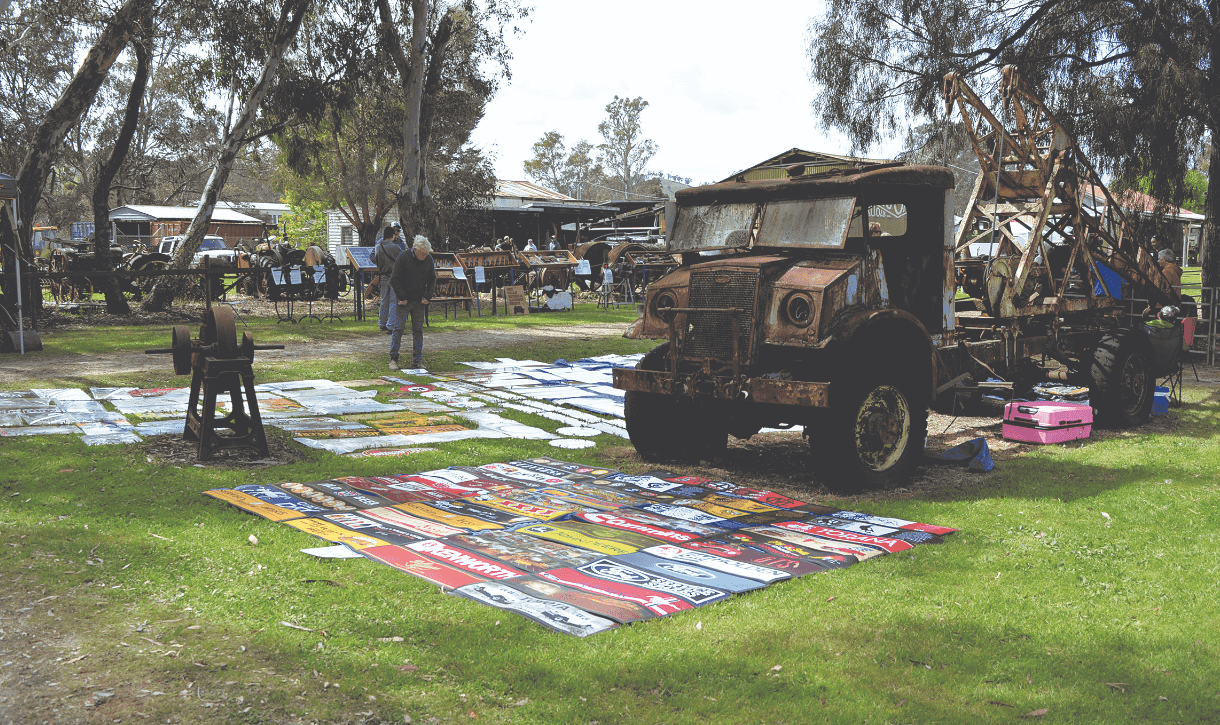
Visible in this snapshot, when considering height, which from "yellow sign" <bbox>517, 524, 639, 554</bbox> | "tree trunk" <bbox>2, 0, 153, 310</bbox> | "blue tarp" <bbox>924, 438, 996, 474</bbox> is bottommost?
"yellow sign" <bbox>517, 524, 639, 554</bbox>

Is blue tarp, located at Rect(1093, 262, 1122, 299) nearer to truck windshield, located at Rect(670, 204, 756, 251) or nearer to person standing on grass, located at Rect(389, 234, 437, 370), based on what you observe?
truck windshield, located at Rect(670, 204, 756, 251)

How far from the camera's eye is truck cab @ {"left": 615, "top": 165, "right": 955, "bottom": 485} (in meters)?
6.80

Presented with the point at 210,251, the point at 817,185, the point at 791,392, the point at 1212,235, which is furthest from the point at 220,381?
the point at 210,251

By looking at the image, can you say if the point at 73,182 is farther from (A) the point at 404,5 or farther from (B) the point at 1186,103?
(B) the point at 1186,103

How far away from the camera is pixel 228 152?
75.2 feet

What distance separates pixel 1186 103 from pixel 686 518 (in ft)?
42.2

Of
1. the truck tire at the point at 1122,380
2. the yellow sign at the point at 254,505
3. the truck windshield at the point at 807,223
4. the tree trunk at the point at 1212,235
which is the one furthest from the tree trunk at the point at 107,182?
the tree trunk at the point at 1212,235

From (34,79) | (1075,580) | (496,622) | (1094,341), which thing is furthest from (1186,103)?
(34,79)

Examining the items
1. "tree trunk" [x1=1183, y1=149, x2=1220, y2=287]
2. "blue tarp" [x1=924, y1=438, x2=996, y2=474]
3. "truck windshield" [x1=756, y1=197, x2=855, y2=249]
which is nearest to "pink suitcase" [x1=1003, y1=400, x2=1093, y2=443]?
"blue tarp" [x1=924, y1=438, x2=996, y2=474]

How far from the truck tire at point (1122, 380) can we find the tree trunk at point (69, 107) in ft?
58.4

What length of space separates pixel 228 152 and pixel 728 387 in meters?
19.5

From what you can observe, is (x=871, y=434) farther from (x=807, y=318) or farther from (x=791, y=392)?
(x=807, y=318)

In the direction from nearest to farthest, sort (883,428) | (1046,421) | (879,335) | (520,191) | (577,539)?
(577,539) < (879,335) < (883,428) < (1046,421) < (520,191)

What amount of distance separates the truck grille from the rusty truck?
0.01m
